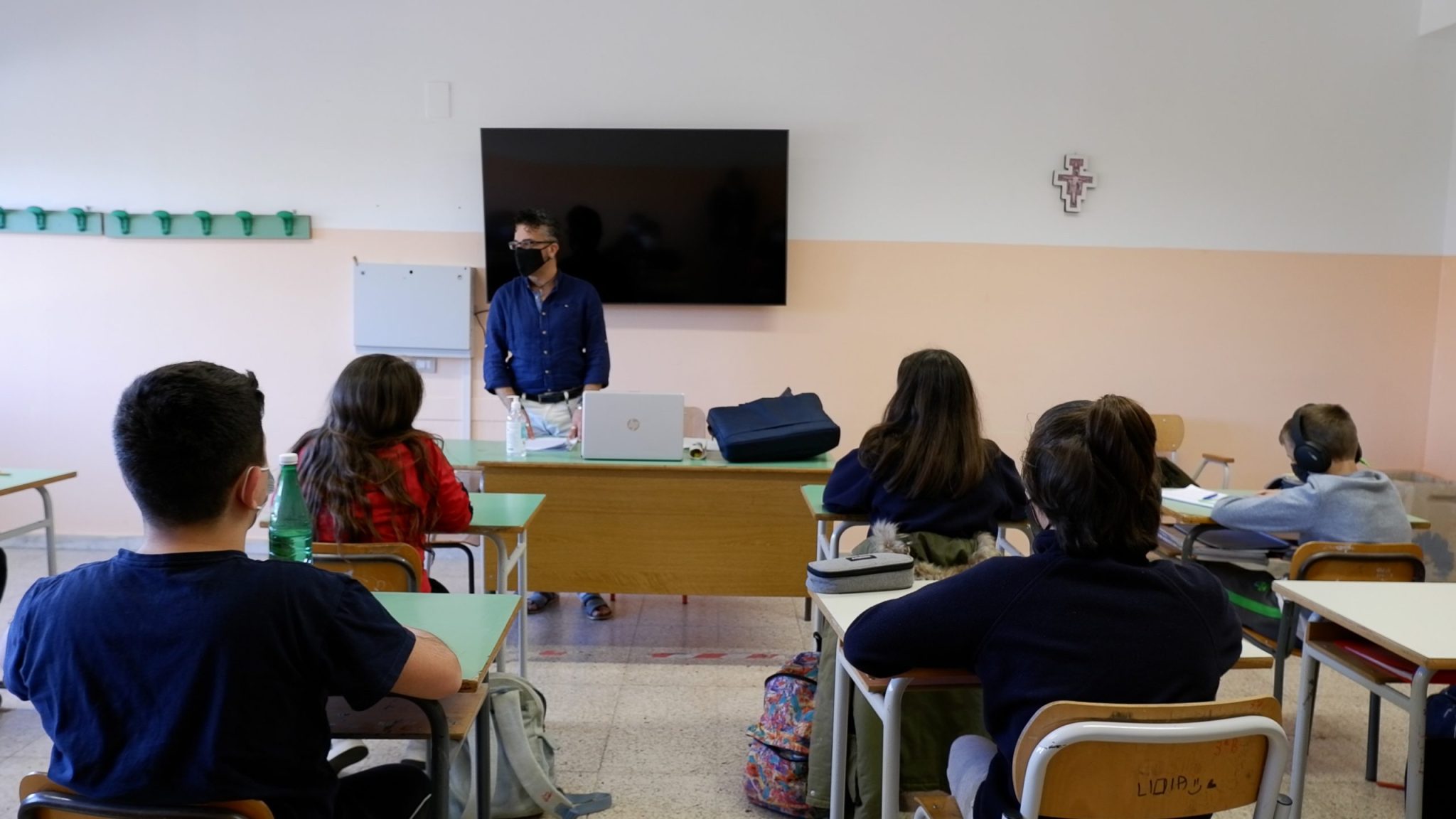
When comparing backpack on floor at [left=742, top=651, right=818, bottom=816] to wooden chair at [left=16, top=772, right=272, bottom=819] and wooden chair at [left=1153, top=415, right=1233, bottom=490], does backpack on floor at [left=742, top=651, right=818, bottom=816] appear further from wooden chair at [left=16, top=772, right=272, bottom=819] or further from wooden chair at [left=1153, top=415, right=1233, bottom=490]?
wooden chair at [left=1153, top=415, right=1233, bottom=490]

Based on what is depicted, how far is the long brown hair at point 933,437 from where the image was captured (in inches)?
95.5

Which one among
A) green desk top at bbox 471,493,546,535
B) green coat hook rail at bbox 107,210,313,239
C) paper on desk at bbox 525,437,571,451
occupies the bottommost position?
green desk top at bbox 471,493,546,535

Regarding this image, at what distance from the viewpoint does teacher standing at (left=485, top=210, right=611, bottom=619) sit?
4.34 meters

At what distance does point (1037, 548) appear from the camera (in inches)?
59.9

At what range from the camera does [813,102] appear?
15.8 feet

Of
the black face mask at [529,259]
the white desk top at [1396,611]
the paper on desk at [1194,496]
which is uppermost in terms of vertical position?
the black face mask at [529,259]

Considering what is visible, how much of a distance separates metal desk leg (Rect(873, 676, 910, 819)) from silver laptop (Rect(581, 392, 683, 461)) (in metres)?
1.91

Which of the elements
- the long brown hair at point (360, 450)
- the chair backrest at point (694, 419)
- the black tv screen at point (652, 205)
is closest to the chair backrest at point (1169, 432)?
the black tv screen at point (652, 205)

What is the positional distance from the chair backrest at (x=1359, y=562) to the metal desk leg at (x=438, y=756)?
2215 mm

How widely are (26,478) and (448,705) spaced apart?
2404mm

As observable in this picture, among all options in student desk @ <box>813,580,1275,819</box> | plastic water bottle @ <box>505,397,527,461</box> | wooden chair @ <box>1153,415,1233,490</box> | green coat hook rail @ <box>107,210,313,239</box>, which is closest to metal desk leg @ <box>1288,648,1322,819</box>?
student desk @ <box>813,580,1275,819</box>

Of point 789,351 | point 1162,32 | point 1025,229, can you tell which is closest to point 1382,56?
point 1162,32

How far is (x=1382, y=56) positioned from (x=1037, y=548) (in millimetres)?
4806

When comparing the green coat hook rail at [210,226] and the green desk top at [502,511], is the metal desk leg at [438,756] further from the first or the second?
the green coat hook rail at [210,226]
